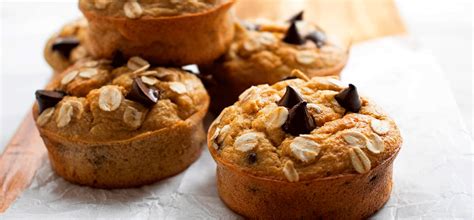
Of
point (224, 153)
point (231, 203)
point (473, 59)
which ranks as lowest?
point (473, 59)

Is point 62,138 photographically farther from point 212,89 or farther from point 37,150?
point 212,89

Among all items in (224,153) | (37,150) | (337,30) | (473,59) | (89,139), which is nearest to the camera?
(224,153)

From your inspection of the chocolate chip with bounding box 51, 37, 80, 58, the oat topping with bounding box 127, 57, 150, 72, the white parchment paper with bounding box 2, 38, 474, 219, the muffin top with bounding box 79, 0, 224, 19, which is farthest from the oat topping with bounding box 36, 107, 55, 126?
the chocolate chip with bounding box 51, 37, 80, 58

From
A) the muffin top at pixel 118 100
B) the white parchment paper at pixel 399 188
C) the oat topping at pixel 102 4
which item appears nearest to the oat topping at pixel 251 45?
the muffin top at pixel 118 100

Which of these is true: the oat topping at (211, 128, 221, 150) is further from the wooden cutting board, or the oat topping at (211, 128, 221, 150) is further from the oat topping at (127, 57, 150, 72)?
the wooden cutting board

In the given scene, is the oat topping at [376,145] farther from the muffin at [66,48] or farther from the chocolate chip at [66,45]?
the chocolate chip at [66,45]

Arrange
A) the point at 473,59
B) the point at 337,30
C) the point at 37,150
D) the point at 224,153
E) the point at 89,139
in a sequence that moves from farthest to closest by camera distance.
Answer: the point at 337,30 → the point at 473,59 → the point at 37,150 → the point at 89,139 → the point at 224,153

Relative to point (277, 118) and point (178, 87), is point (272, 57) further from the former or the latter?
point (277, 118)

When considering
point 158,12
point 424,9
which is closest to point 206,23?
point 158,12
